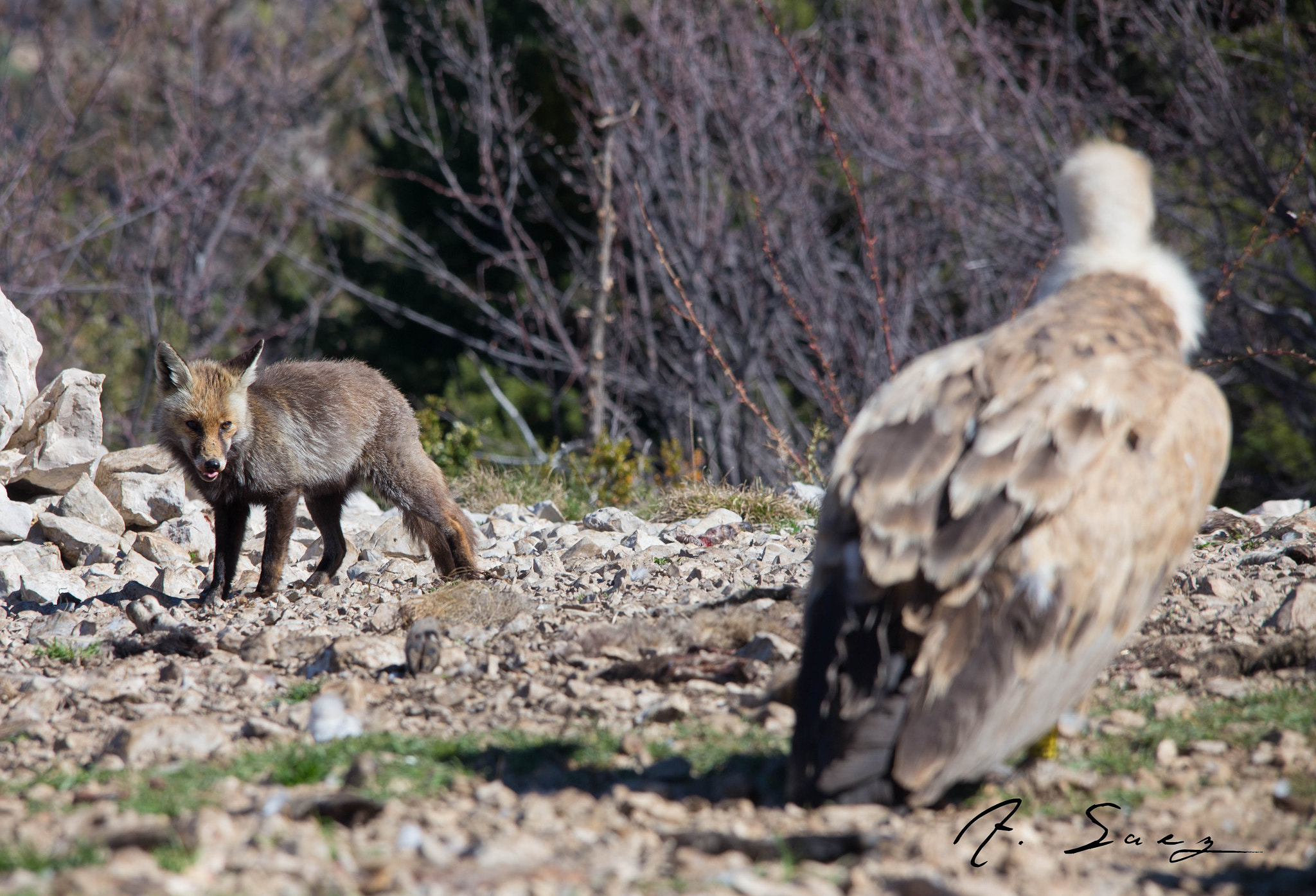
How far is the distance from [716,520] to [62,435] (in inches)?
181

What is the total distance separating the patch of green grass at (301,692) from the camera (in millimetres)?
4609

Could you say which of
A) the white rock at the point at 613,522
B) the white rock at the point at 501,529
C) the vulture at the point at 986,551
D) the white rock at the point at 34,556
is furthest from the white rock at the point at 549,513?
the vulture at the point at 986,551

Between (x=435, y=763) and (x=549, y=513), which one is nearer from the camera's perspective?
(x=435, y=763)

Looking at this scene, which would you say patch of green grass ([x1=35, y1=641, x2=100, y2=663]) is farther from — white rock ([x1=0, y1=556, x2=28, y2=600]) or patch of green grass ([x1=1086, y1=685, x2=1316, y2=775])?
patch of green grass ([x1=1086, y1=685, x2=1316, y2=775])

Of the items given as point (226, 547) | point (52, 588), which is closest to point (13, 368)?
point (52, 588)

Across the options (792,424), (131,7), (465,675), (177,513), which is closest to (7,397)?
(177,513)

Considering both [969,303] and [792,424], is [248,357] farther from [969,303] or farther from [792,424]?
[969,303]

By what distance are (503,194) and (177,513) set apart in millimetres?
8702

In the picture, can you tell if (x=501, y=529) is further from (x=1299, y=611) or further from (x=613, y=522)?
(x=1299, y=611)

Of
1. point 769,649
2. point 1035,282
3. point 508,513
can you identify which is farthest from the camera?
point 1035,282

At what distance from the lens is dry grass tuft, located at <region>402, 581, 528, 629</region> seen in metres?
5.71

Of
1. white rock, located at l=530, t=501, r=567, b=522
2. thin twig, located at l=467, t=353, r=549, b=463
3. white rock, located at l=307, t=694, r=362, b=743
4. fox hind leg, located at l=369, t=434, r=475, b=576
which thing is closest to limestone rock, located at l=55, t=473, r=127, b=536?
fox hind leg, located at l=369, t=434, r=475, b=576
